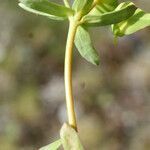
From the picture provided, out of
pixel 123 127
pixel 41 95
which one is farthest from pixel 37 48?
pixel 123 127

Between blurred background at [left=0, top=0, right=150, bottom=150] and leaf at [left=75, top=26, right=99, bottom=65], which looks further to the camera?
blurred background at [left=0, top=0, right=150, bottom=150]

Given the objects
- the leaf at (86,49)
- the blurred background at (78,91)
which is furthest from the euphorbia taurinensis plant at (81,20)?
the blurred background at (78,91)

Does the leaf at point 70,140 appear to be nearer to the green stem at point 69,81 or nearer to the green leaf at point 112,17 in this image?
the green stem at point 69,81

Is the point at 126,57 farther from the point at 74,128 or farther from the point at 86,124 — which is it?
the point at 74,128

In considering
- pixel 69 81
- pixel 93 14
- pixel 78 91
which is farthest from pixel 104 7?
pixel 78 91

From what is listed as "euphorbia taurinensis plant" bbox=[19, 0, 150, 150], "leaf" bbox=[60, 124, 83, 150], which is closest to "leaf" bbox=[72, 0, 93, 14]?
"euphorbia taurinensis plant" bbox=[19, 0, 150, 150]

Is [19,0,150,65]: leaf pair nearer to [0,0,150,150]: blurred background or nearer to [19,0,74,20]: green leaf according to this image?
[19,0,74,20]: green leaf

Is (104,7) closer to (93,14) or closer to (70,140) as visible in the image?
(93,14)

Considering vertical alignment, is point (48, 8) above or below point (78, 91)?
above
